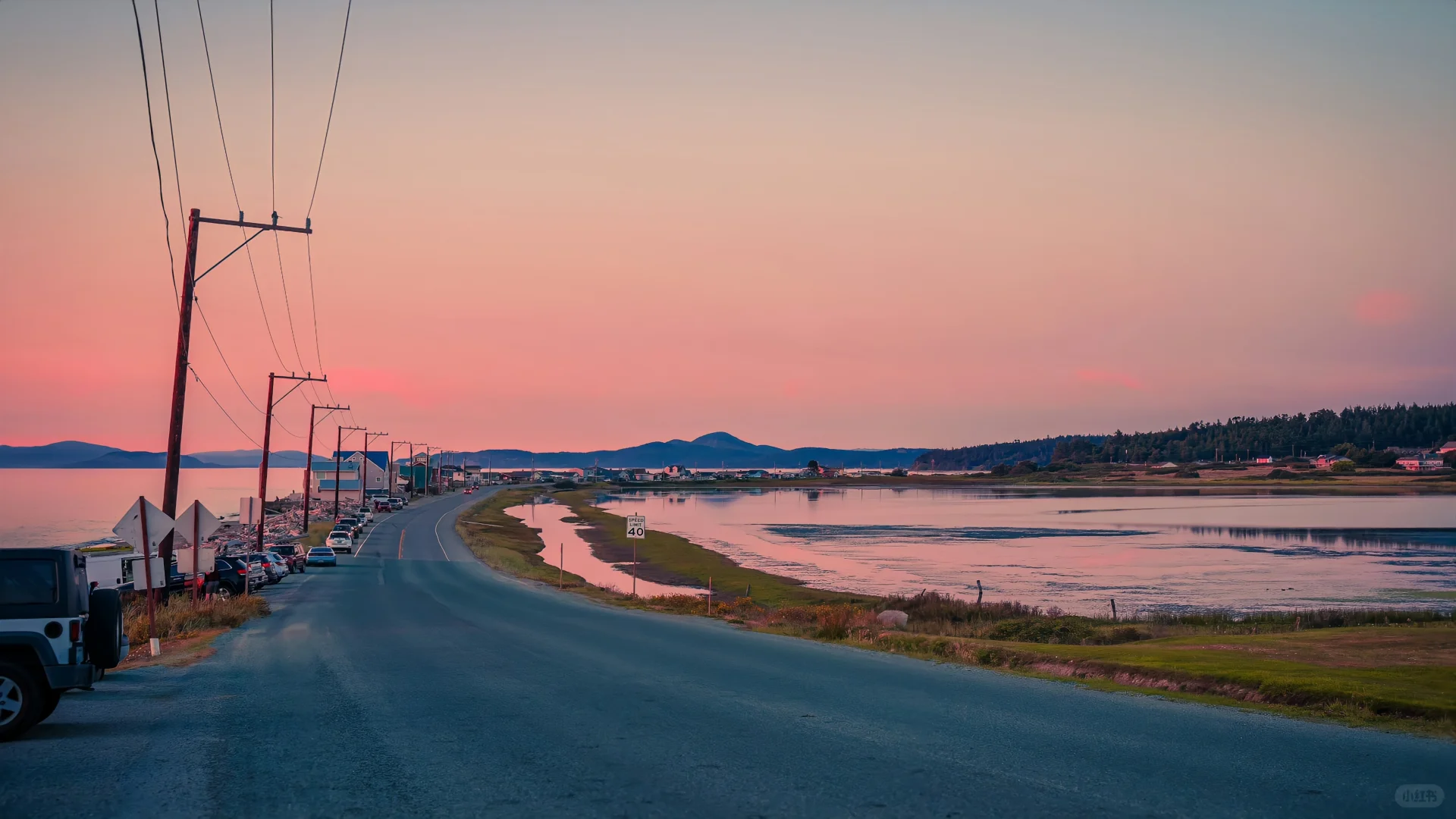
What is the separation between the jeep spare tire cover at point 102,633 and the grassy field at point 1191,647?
499 inches

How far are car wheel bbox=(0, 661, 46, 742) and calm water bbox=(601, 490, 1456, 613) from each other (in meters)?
37.4

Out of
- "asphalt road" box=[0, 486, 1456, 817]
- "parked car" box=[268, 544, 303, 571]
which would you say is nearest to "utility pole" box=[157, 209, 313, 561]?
"asphalt road" box=[0, 486, 1456, 817]

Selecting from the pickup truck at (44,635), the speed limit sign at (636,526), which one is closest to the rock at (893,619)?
the speed limit sign at (636,526)

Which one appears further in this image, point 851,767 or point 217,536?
point 217,536

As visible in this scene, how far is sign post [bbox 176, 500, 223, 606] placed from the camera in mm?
25469

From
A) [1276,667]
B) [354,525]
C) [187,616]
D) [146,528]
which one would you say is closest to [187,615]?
[187,616]

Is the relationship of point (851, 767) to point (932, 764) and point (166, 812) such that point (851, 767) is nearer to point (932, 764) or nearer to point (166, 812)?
point (932, 764)

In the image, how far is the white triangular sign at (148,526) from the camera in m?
21.3

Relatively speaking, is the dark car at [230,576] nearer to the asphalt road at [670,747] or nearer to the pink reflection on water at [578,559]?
the pink reflection on water at [578,559]

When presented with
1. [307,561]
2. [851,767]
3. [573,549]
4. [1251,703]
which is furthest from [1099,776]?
[573,549]

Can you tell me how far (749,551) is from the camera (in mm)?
77062

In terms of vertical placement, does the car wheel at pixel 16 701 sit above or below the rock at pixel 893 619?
above

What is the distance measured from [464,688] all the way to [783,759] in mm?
6270

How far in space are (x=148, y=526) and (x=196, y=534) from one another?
4.30 m
